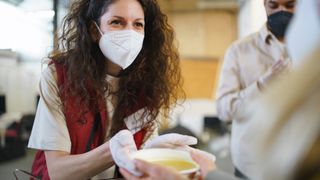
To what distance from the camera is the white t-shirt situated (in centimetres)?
94

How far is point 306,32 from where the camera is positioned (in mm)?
421

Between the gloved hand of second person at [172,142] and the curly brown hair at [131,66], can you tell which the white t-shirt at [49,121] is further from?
the gloved hand of second person at [172,142]

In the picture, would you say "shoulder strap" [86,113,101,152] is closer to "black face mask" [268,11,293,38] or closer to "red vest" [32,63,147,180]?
"red vest" [32,63,147,180]

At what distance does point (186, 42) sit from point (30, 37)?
3688mm

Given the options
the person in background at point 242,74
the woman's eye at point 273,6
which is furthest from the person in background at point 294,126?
the person in background at point 242,74

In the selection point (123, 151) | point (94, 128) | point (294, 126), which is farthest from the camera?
point (94, 128)

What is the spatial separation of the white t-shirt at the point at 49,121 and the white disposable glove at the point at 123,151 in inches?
7.5

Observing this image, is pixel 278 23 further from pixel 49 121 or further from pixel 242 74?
pixel 49 121

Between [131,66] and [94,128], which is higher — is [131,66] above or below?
above

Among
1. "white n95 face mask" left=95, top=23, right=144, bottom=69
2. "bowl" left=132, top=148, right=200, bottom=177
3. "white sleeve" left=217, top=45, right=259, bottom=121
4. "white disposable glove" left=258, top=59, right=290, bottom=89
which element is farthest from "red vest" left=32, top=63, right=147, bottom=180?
"white sleeve" left=217, top=45, right=259, bottom=121

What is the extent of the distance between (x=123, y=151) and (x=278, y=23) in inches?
24.0

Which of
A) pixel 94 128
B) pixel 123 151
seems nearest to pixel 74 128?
pixel 94 128

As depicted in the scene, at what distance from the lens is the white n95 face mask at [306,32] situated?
39 cm

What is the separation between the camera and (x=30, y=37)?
1009mm
